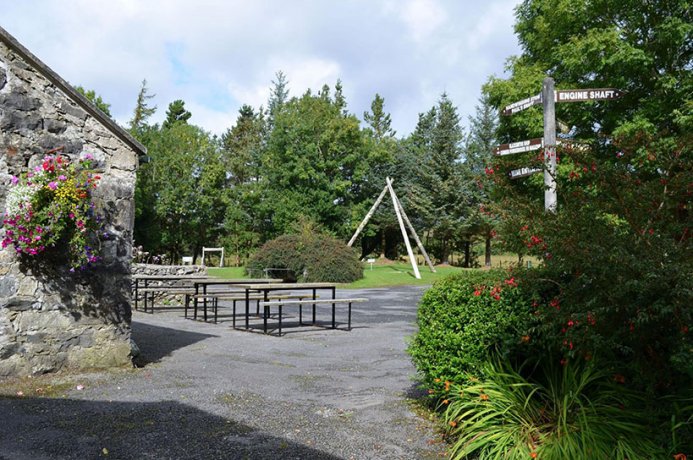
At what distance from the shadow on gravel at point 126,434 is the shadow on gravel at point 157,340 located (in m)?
2.11

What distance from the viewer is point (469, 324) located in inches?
188

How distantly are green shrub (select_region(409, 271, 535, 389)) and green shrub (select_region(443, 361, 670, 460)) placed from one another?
19cm

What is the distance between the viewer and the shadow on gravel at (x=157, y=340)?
8.19m

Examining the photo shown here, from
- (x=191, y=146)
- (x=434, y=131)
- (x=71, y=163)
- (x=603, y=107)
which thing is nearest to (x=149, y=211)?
(x=191, y=146)

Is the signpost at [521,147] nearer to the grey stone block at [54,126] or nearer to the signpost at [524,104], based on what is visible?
the signpost at [524,104]

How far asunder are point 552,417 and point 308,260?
21.0 meters

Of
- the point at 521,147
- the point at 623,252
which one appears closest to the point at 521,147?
the point at 521,147

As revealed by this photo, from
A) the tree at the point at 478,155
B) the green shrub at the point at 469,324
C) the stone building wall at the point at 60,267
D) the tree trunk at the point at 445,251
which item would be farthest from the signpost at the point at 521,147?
the tree trunk at the point at 445,251

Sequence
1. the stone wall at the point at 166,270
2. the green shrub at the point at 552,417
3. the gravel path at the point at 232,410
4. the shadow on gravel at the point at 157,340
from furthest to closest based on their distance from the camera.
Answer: the stone wall at the point at 166,270 → the shadow on gravel at the point at 157,340 → the gravel path at the point at 232,410 → the green shrub at the point at 552,417

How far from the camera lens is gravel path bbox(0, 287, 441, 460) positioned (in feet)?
14.4

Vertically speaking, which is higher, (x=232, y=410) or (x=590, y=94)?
(x=590, y=94)

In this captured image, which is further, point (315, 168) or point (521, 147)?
point (315, 168)

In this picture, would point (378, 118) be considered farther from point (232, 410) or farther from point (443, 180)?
point (232, 410)

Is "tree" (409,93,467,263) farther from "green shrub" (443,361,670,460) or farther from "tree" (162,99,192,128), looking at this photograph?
"green shrub" (443,361,670,460)
